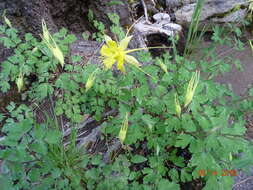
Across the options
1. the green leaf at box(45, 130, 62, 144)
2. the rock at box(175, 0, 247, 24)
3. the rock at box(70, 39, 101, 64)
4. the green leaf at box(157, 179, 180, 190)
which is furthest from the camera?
the rock at box(175, 0, 247, 24)

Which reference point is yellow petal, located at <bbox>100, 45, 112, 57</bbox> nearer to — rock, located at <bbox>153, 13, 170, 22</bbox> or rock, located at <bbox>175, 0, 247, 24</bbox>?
rock, located at <bbox>153, 13, 170, 22</bbox>

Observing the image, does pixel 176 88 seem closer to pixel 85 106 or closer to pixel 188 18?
pixel 85 106

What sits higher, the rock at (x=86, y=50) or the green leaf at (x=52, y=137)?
the green leaf at (x=52, y=137)

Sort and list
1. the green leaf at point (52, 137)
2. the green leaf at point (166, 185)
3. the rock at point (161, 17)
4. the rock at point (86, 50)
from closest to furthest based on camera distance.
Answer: the green leaf at point (52, 137)
the green leaf at point (166, 185)
the rock at point (86, 50)
the rock at point (161, 17)

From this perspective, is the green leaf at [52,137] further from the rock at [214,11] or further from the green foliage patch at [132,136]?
the rock at [214,11]

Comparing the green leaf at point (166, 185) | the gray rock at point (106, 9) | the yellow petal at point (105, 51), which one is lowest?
the green leaf at point (166, 185)

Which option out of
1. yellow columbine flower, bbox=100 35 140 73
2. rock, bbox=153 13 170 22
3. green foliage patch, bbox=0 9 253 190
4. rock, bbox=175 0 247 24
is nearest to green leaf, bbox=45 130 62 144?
green foliage patch, bbox=0 9 253 190

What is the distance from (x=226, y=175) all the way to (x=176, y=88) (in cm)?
51

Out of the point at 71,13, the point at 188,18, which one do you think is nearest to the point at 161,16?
the point at 188,18

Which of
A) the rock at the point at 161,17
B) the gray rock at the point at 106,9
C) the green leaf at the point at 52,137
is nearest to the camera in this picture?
the green leaf at the point at 52,137

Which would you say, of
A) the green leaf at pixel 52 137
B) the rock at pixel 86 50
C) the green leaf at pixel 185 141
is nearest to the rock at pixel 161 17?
the rock at pixel 86 50

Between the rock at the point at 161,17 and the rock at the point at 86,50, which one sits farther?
the rock at the point at 161,17

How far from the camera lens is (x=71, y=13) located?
2.42 metres

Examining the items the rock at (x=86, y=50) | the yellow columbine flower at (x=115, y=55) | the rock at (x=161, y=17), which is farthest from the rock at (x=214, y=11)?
the yellow columbine flower at (x=115, y=55)
